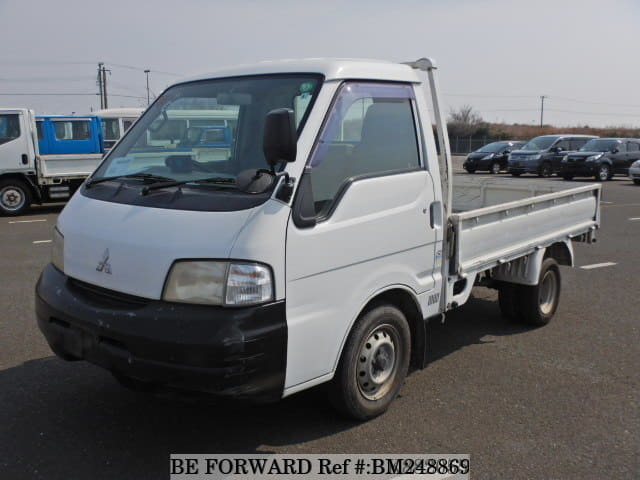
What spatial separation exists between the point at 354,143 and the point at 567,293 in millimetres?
4495

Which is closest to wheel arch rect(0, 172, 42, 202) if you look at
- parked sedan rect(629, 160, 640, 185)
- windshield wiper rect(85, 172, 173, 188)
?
windshield wiper rect(85, 172, 173, 188)

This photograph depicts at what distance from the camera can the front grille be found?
3.15 m

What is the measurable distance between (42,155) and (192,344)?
1319cm

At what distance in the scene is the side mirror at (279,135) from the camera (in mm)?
3029

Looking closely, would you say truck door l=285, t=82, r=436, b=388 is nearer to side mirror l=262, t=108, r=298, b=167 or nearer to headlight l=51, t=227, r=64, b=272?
side mirror l=262, t=108, r=298, b=167

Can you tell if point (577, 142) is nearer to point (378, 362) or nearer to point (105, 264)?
point (378, 362)

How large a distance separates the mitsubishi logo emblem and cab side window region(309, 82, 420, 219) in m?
1.13

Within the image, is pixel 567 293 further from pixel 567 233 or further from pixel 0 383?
pixel 0 383

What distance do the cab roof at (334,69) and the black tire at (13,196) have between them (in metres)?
11.7

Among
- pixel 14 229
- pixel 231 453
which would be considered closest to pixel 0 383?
pixel 231 453

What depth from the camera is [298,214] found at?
10.4ft

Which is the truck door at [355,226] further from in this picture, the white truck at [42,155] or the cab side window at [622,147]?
the cab side window at [622,147]

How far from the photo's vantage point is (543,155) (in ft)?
83.7

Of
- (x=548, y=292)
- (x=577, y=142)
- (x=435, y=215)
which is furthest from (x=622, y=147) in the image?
(x=435, y=215)
